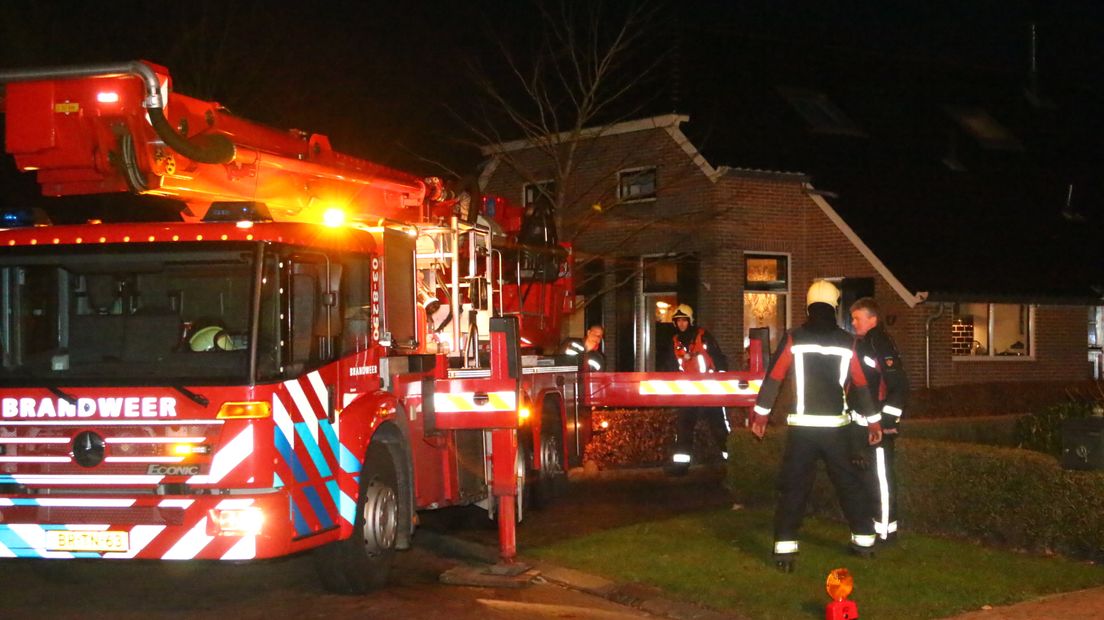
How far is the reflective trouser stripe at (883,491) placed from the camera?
9.82 metres

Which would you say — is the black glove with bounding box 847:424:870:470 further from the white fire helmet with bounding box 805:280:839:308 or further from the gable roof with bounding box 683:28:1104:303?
the gable roof with bounding box 683:28:1104:303

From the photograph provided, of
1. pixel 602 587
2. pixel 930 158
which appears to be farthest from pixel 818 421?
pixel 930 158

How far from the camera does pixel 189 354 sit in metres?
7.99

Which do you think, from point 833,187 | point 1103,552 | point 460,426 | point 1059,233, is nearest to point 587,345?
point 460,426

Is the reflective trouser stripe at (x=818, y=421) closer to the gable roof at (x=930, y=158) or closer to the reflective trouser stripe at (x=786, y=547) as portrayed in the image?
the reflective trouser stripe at (x=786, y=547)

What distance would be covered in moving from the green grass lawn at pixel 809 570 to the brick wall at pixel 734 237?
1231 centimetres

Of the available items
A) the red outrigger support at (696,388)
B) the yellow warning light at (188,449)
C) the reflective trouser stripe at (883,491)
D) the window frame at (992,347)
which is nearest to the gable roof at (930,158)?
the window frame at (992,347)

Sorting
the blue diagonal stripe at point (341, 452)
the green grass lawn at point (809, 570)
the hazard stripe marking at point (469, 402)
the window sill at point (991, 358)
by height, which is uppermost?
the hazard stripe marking at point (469, 402)

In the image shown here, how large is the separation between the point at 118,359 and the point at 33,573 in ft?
8.64

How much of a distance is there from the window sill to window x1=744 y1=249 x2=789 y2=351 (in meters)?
3.18

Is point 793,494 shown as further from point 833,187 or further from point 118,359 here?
point 833,187

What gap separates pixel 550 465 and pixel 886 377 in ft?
14.2

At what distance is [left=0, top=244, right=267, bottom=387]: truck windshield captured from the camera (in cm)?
795

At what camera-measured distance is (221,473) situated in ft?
25.3
